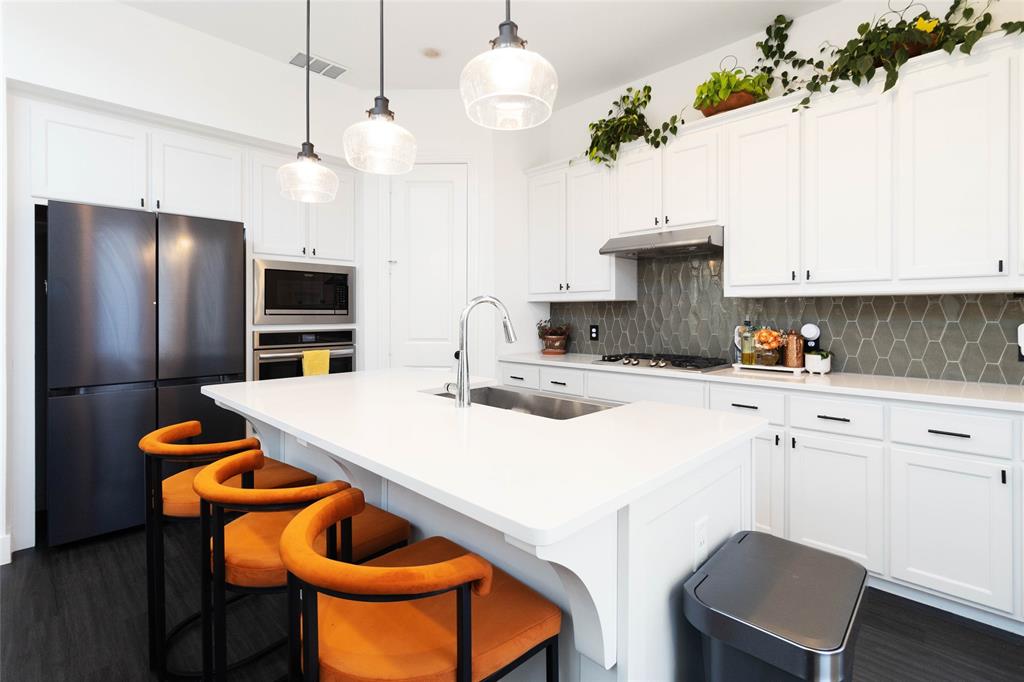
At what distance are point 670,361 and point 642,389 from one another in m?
0.31

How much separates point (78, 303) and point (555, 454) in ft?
9.39

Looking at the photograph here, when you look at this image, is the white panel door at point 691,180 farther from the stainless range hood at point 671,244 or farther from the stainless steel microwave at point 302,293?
the stainless steel microwave at point 302,293

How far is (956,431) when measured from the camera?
6.76 feet

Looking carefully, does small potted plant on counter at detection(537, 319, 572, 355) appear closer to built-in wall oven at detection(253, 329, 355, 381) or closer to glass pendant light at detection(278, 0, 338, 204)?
built-in wall oven at detection(253, 329, 355, 381)

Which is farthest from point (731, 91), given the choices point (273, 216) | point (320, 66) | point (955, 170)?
point (273, 216)

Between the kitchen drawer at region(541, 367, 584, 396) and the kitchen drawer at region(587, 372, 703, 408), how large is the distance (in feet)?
0.30

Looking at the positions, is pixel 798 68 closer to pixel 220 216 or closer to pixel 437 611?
pixel 437 611

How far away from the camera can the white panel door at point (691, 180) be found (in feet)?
10.1

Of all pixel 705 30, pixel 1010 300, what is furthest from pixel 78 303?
pixel 1010 300

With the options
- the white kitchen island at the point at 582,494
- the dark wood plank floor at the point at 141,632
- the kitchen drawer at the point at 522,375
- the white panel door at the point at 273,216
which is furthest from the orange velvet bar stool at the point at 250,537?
the white panel door at the point at 273,216

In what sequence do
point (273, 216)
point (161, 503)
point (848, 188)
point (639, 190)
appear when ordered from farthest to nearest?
point (273, 216) → point (639, 190) → point (848, 188) → point (161, 503)

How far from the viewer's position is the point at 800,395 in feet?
8.18

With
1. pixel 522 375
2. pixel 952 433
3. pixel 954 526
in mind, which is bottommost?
pixel 954 526

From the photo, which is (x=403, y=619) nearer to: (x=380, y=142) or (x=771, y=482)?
(x=380, y=142)
